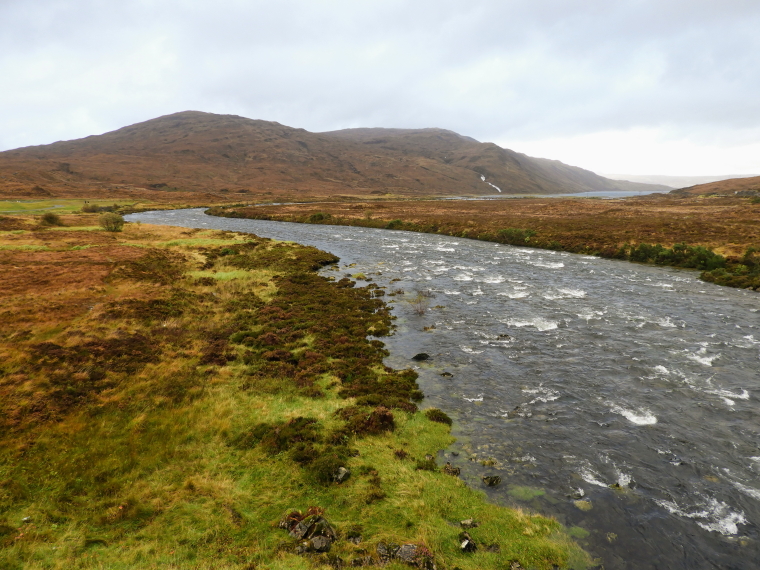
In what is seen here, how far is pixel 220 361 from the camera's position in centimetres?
1886

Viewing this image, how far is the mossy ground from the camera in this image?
902 cm

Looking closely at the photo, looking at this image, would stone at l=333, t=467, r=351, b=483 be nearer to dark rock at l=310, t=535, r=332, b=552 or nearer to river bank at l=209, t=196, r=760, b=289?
dark rock at l=310, t=535, r=332, b=552

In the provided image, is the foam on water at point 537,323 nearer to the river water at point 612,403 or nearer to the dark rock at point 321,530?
the river water at point 612,403

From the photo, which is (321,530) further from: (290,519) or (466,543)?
(466,543)

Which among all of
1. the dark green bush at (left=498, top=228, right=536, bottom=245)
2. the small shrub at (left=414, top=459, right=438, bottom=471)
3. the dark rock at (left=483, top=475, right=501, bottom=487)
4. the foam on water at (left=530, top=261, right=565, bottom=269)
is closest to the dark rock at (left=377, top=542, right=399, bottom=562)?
the small shrub at (left=414, top=459, right=438, bottom=471)

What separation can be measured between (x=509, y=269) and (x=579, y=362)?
23256 millimetres

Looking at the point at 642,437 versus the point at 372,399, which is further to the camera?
the point at 372,399

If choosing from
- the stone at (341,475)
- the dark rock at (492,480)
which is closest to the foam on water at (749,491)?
the dark rock at (492,480)

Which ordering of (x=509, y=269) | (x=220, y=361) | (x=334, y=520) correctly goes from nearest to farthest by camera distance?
1. (x=334, y=520)
2. (x=220, y=361)
3. (x=509, y=269)

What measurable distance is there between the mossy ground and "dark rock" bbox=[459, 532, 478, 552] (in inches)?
7.8

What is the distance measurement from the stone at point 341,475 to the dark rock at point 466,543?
150 inches

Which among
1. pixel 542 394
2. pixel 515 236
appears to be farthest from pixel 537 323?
pixel 515 236

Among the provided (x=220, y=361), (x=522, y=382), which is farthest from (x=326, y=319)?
(x=522, y=382)

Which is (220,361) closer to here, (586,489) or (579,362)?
(586,489)
